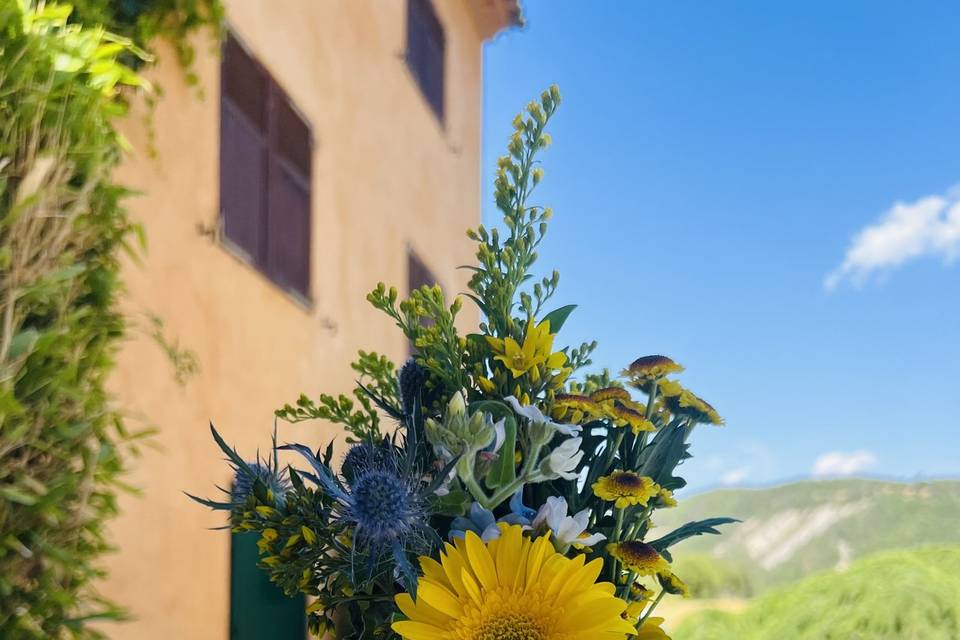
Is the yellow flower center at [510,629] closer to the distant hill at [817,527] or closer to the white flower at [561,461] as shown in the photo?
the white flower at [561,461]

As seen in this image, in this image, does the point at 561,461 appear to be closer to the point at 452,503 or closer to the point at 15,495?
the point at 452,503

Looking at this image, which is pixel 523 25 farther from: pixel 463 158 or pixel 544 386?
pixel 544 386

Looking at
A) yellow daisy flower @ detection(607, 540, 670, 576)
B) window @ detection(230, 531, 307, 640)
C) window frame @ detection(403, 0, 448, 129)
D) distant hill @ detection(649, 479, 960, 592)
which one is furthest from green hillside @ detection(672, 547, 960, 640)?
window frame @ detection(403, 0, 448, 129)

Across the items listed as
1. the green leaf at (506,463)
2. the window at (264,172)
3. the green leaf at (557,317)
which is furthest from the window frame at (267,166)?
the green leaf at (506,463)

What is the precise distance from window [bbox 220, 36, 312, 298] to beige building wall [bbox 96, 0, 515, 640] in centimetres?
7

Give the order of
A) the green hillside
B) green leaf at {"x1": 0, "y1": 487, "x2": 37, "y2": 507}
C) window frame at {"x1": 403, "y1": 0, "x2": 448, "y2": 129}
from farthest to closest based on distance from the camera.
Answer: window frame at {"x1": 403, "y1": 0, "x2": 448, "y2": 129} → the green hillside → green leaf at {"x1": 0, "y1": 487, "x2": 37, "y2": 507}

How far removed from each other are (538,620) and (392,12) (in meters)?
4.50

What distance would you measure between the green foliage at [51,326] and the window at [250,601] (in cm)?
119

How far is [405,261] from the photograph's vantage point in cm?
475

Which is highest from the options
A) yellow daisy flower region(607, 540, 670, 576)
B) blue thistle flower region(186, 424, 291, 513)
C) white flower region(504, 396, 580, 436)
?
white flower region(504, 396, 580, 436)

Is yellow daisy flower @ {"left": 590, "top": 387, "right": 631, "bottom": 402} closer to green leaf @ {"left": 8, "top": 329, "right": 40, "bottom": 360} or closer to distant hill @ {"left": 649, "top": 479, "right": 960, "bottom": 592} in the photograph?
green leaf @ {"left": 8, "top": 329, "right": 40, "bottom": 360}

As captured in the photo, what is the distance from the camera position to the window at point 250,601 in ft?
8.70

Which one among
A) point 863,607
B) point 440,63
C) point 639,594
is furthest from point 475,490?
point 440,63

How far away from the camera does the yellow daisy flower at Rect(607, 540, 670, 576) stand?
920 mm
